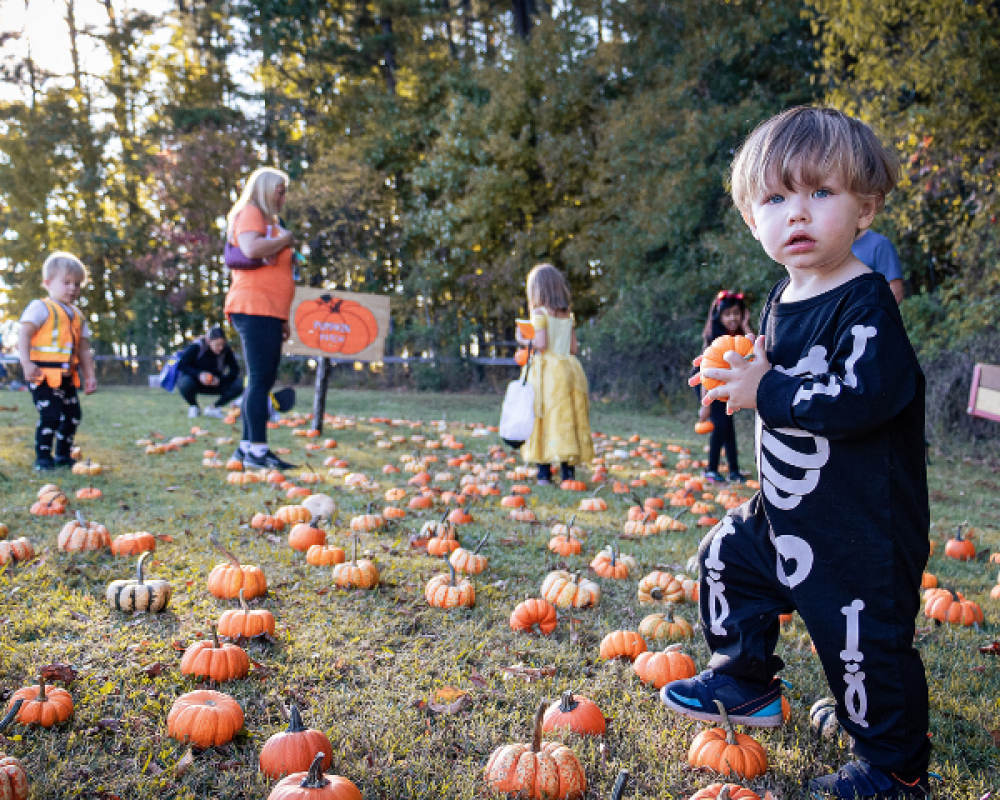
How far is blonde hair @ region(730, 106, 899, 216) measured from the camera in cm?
168

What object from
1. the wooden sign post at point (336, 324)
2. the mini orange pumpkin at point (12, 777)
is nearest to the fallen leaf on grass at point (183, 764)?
the mini orange pumpkin at point (12, 777)

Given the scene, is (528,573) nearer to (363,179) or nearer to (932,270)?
(932,270)

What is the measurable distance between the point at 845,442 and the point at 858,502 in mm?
151

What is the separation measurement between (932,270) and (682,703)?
33.4 ft

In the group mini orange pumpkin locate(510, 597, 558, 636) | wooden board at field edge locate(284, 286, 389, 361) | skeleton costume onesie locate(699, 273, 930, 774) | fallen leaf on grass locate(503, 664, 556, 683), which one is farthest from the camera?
wooden board at field edge locate(284, 286, 389, 361)

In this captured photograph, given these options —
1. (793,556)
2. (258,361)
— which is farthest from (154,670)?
(258,361)

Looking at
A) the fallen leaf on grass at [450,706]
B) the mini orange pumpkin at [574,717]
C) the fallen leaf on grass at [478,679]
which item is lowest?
the fallen leaf on grass at [450,706]

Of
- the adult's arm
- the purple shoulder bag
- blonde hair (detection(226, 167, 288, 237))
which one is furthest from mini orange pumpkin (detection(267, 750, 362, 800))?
blonde hair (detection(226, 167, 288, 237))

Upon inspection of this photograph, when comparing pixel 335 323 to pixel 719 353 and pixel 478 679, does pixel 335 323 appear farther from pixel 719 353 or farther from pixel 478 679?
pixel 719 353

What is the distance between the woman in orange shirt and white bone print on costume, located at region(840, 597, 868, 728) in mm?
4884

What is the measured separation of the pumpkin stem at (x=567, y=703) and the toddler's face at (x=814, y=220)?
1.31m

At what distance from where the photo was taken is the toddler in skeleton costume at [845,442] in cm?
164

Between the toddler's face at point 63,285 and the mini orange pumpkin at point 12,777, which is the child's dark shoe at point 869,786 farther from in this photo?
the toddler's face at point 63,285

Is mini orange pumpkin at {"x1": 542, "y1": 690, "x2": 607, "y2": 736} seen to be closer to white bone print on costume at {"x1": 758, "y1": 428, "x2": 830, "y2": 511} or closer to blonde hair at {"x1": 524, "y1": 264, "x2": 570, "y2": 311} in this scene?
white bone print on costume at {"x1": 758, "y1": 428, "x2": 830, "y2": 511}
